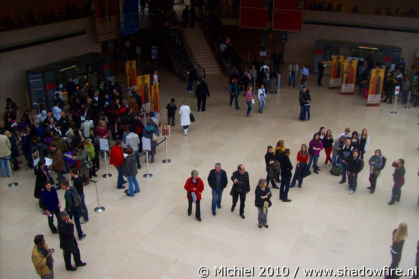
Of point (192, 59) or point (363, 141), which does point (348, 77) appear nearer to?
point (192, 59)

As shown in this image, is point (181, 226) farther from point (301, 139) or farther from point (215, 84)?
point (215, 84)

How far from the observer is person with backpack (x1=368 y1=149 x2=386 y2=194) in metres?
11.3

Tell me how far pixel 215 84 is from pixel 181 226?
556 inches

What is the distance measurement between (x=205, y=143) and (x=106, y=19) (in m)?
10.9

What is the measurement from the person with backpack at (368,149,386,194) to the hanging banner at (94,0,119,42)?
16.0 meters

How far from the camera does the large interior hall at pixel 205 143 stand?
9312 millimetres

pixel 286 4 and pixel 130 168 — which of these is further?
pixel 286 4

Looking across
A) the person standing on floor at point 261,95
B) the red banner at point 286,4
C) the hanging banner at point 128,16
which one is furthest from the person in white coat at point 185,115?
the red banner at point 286,4

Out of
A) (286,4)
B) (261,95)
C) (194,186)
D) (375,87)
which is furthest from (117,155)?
(286,4)

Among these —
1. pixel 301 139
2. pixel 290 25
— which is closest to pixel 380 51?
pixel 290 25

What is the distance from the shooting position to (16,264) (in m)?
9.06

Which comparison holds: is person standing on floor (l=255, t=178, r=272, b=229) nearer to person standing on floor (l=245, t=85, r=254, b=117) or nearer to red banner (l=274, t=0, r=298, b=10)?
person standing on floor (l=245, t=85, r=254, b=117)

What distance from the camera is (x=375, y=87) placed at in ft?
63.3

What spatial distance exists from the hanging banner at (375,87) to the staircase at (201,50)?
9.48m
